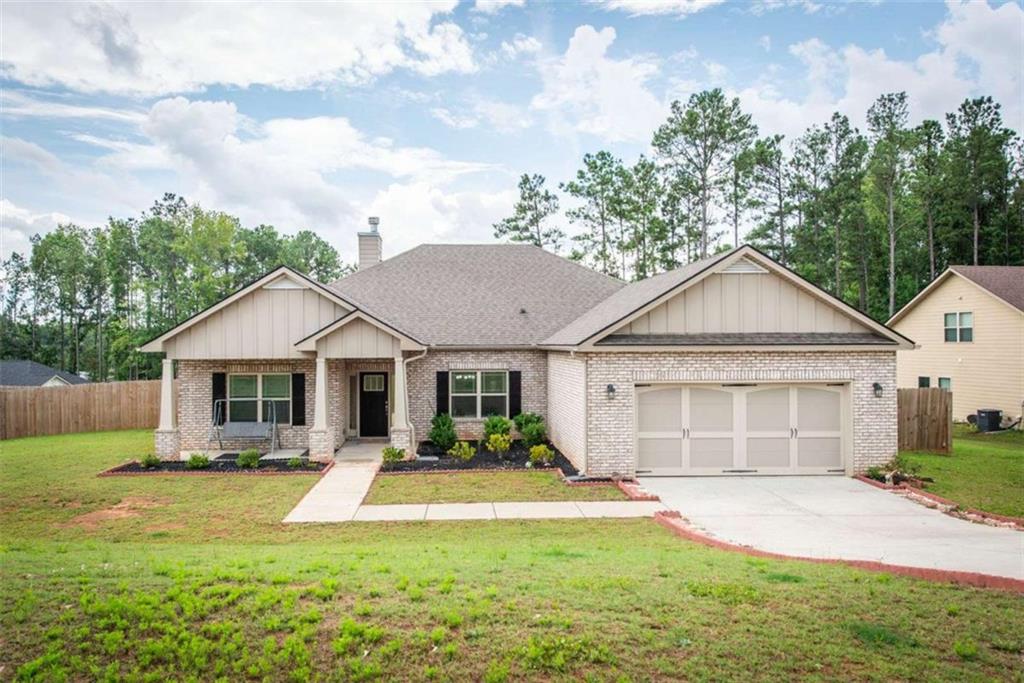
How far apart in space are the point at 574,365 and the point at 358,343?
18.2 feet

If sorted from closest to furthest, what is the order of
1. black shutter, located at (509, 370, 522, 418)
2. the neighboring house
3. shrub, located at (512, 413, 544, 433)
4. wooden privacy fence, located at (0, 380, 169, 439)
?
shrub, located at (512, 413, 544, 433), black shutter, located at (509, 370, 522, 418), wooden privacy fence, located at (0, 380, 169, 439), the neighboring house

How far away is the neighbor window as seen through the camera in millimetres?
25188

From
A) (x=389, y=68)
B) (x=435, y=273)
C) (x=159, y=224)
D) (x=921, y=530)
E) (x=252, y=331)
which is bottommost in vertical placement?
(x=921, y=530)

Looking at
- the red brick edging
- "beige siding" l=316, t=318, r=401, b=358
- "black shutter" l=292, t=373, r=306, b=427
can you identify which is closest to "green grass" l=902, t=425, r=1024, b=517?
the red brick edging

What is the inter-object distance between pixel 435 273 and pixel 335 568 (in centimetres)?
1638

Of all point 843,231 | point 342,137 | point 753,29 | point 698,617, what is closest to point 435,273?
point 342,137

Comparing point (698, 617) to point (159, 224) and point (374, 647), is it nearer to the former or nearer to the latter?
point (374, 647)

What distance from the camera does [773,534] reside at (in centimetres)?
962

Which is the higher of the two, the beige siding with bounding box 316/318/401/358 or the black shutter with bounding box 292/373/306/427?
the beige siding with bounding box 316/318/401/358

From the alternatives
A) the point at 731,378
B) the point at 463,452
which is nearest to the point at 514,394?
the point at 463,452

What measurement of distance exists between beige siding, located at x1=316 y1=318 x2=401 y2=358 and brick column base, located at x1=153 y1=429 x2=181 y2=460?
14.3 ft

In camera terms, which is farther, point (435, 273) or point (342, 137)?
point (435, 273)

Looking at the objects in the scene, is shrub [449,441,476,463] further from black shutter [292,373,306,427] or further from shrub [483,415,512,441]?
black shutter [292,373,306,427]

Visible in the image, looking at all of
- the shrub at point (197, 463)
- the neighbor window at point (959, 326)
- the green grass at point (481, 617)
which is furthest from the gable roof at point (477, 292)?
the neighbor window at point (959, 326)
